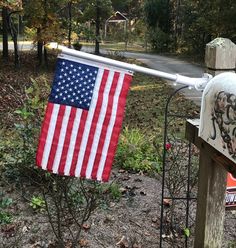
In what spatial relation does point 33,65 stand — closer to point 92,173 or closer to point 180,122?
point 180,122

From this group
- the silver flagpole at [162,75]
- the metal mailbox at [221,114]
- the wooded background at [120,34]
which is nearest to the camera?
the metal mailbox at [221,114]

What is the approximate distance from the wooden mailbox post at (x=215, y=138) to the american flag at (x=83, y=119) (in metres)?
0.43

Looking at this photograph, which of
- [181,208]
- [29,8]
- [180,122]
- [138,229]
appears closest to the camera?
[138,229]

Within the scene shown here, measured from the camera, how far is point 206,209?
2566 millimetres

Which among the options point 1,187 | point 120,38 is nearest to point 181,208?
point 1,187

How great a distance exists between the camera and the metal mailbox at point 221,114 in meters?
2.05

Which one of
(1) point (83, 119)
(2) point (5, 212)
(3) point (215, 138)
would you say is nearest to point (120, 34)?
(2) point (5, 212)

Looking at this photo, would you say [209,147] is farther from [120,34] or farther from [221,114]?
[120,34]

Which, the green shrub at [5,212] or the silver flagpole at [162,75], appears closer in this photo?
the silver flagpole at [162,75]

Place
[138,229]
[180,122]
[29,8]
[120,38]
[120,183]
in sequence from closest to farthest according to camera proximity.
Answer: [138,229] < [120,183] < [180,122] < [29,8] < [120,38]

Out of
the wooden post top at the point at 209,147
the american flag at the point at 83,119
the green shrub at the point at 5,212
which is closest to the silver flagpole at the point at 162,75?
the american flag at the point at 83,119

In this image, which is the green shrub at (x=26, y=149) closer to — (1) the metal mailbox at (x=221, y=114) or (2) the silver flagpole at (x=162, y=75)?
(2) the silver flagpole at (x=162, y=75)

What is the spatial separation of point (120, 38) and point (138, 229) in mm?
46041

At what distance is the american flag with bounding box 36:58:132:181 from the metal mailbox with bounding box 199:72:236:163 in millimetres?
445
